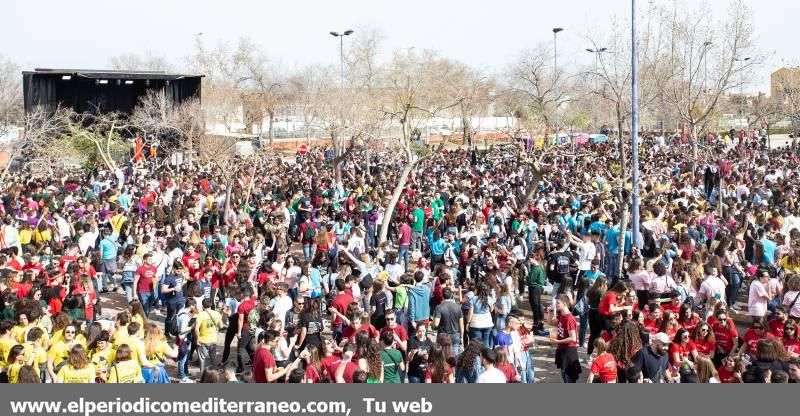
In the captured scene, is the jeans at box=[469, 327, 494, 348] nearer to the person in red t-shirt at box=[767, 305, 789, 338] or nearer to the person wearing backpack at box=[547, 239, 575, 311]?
the person wearing backpack at box=[547, 239, 575, 311]

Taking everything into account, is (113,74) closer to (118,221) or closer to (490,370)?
(118,221)

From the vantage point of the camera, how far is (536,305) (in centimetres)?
1140

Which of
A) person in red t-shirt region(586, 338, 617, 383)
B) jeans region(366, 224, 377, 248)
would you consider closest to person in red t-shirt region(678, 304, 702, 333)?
person in red t-shirt region(586, 338, 617, 383)

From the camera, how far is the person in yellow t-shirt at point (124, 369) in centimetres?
720

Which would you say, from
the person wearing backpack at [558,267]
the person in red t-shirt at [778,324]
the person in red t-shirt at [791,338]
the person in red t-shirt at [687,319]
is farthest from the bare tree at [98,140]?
the person in red t-shirt at [791,338]

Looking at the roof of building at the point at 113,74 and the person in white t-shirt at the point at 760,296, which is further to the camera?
the roof of building at the point at 113,74

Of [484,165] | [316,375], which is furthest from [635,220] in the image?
[484,165]

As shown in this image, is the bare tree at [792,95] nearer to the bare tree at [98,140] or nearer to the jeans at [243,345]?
the bare tree at [98,140]

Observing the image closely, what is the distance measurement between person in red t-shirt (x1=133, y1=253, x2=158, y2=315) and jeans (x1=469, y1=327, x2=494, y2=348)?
4.67 m

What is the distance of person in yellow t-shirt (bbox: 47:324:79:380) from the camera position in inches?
307

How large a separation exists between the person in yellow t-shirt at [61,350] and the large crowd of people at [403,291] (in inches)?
0.6

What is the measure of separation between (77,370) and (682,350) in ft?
17.5

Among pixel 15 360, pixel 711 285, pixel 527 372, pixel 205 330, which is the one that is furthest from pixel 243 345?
pixel 711 285

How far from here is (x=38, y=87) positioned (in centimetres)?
3944
